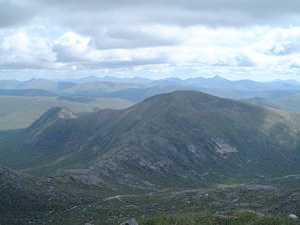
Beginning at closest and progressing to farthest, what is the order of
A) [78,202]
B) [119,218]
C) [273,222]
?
[273,222] < [119,218] < [78,202]

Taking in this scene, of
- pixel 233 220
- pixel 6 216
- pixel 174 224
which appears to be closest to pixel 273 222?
pixel 233 220

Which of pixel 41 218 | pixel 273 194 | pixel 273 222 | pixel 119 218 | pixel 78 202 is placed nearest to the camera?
pixel 273 222

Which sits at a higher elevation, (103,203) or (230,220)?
(230,220)

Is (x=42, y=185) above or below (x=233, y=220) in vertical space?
below

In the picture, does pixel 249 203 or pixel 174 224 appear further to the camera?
pixel 249 203

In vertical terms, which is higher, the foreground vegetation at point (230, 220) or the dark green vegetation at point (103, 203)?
the foreground vegetation at point (230, 220)

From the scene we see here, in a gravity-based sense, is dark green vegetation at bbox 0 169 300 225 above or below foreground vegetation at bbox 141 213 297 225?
below

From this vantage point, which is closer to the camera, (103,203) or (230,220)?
(230,220)

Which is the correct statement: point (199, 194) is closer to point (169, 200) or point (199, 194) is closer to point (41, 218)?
point (169, 200)

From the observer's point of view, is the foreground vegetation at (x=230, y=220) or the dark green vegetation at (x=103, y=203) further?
the dark green vegetation at (x=103, y=203)

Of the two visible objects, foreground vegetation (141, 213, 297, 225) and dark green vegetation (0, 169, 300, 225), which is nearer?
foreground vegetation (141, 213, 297, 225)
